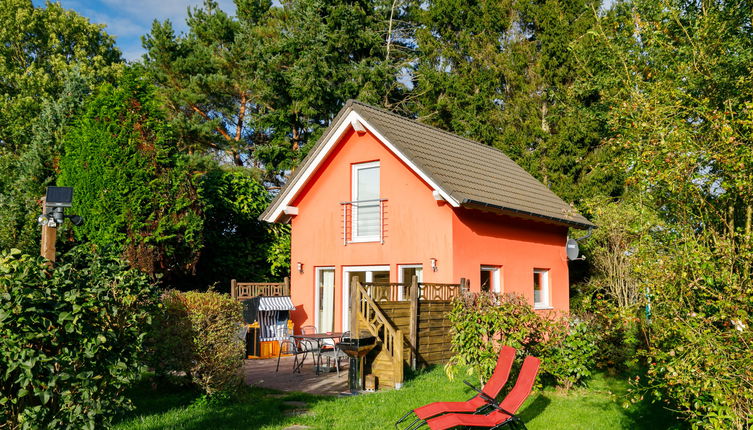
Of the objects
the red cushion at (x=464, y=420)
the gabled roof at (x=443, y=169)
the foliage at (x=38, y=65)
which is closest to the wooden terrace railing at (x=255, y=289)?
the gabled roof at (x=443, y=169)

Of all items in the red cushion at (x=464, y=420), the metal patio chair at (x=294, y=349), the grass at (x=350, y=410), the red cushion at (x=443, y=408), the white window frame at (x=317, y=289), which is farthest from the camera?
the white window frame at (x=317, y=289)

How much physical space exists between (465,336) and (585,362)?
190 cm

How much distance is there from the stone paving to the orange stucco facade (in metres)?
2.76

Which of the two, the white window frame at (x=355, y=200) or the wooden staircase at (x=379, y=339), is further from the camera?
the white window frame at (x=355, y=200)

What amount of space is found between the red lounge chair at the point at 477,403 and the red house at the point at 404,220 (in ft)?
18.7

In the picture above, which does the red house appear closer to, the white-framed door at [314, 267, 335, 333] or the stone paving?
the white-framed door at [314, 267, 335, 333]

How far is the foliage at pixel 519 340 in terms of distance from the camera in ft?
29.7

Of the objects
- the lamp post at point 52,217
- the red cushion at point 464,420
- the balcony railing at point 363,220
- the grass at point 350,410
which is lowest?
the grass at point 350,410

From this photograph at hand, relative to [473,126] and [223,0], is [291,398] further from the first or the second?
[223,0]

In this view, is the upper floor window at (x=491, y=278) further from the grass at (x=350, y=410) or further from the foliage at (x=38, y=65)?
the foliage at (x=38, y=65)

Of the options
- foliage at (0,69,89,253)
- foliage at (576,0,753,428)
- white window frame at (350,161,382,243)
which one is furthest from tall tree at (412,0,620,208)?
foliage at (0,69,89,253)

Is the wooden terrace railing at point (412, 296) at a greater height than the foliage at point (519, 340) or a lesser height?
greater

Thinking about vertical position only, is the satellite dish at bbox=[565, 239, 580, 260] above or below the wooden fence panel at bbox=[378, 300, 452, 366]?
above

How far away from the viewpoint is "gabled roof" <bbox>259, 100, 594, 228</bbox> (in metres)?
14.0
